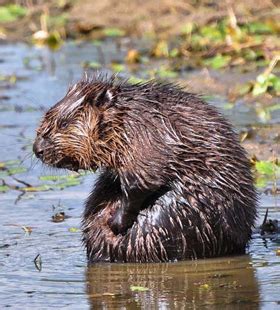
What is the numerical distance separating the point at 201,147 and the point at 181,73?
572 cm

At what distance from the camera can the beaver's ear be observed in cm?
654

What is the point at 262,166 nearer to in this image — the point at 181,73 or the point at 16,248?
the point at 16,248

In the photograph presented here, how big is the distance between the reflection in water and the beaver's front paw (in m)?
Result: 0.20

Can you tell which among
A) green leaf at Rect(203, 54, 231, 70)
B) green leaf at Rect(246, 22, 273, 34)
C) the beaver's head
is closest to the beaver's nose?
the beaver's head

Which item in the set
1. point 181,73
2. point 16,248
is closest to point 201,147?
point 16,248

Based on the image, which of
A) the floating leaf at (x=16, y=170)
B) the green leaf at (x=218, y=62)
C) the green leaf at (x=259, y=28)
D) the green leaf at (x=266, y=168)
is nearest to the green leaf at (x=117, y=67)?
the green leaf at (x=218, y=62)

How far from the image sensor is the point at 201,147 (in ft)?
21.2

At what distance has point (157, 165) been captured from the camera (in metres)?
6.35

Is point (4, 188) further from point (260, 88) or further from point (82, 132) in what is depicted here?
point (260, 88)

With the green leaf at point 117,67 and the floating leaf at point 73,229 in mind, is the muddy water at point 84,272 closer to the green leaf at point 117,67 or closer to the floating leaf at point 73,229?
the floating leaf at point 73,229

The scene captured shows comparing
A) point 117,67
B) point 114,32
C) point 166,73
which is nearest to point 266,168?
point 166,73

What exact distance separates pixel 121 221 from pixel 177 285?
66 cm

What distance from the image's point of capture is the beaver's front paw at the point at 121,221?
6.52 m

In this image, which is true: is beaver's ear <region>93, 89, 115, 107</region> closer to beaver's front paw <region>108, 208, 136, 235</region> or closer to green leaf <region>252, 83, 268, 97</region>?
beaver's front paw <region>108, 208, 136, 235</region>
